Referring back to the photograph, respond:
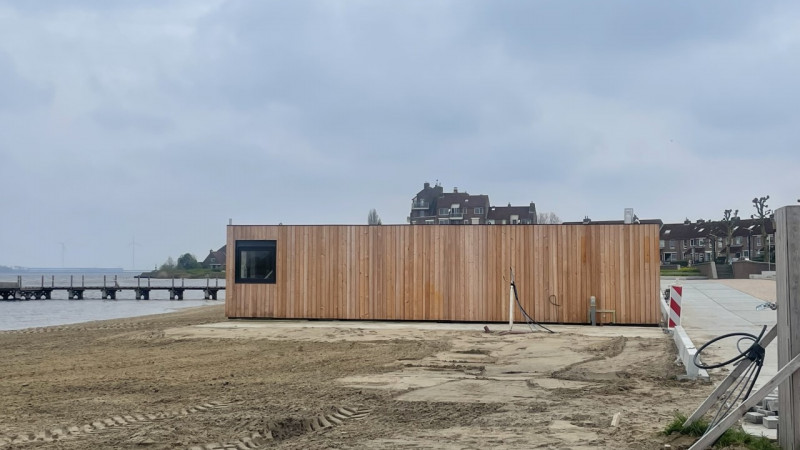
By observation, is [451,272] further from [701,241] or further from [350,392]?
[701,241]

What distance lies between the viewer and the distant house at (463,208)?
287ft

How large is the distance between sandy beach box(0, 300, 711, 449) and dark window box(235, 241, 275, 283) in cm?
456

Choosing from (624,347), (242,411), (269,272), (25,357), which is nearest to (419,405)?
(242,411)

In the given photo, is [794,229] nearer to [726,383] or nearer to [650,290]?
[726,383]

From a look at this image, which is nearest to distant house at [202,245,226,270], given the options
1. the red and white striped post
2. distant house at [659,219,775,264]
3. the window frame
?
distant house at [659,219,775,264]

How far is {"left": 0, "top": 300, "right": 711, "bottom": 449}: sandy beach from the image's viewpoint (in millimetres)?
6371

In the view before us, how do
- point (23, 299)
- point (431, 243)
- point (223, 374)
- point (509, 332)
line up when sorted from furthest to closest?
point (23, 299) → point (431, 243) → point (509, 332) → point (223, 374)

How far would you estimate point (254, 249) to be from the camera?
19.8 m

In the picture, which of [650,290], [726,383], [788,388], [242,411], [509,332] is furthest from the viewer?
[650,290]

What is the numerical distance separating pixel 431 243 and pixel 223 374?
9244 millimetres

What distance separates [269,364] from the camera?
1145 centimetres

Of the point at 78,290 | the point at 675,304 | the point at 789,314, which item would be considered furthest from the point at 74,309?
the point at 789,314

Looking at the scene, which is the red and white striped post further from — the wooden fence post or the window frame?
the window frame

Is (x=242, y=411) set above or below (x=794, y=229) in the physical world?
below
